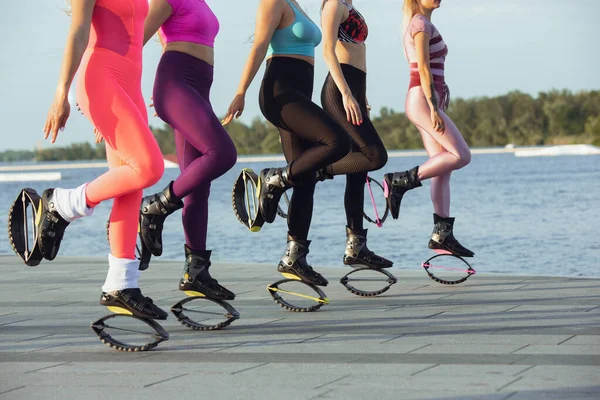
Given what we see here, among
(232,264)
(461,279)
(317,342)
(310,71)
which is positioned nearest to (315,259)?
(232,264)

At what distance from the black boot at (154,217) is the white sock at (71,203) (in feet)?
1.71

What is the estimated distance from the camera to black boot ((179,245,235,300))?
17.7ft

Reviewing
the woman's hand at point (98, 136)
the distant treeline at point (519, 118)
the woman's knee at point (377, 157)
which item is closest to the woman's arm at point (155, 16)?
the woman's hand at point (98, 136)

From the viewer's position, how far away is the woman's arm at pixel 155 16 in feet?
17.7

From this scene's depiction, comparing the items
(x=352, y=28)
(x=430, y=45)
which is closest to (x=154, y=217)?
(x=352, y=28)

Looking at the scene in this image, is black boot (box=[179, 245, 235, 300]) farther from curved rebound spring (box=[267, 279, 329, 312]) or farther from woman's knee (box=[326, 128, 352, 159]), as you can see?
woman's knee (box=[326, 128, 352, 159])

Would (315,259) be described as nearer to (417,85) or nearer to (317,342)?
(417,85)

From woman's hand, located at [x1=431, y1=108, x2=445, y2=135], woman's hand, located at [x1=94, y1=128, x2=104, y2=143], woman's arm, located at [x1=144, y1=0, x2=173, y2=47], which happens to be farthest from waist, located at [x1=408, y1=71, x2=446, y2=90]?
woman's hand, located at [x1=94, y1=128, x2=104, y2=143]

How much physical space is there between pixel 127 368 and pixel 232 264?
15.5ft

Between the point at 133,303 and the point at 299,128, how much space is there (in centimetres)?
154

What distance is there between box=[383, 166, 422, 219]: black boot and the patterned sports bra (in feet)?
2.96

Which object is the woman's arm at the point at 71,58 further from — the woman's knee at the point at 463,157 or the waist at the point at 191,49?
the woman's knee at the point at 463,157

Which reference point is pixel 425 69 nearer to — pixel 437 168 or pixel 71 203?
pixel 437 168

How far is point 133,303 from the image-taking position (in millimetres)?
4809
